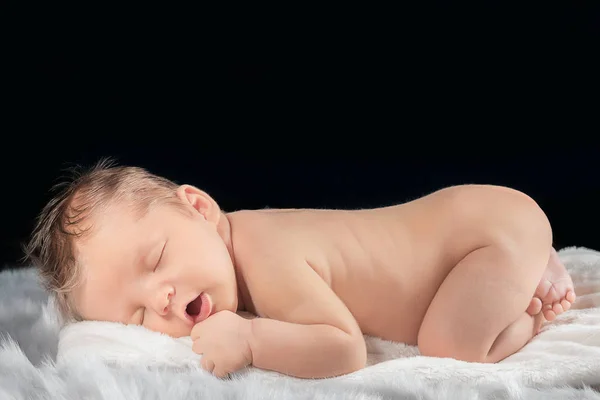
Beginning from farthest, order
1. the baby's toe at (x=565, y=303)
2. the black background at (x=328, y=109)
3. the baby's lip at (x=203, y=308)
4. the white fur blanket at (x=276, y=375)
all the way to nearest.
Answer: the black background at (x=328, y=109) < the baby's toe at (x=565, y=303) < the baby's lip at (x=203, y=308) < the white fur blanket at (x=276, y=375)

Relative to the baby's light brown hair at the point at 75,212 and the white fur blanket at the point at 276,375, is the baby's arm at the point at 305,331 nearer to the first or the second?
the white fur blanket at the point at 276,375

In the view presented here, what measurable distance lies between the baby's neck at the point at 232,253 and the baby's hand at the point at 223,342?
0.12m

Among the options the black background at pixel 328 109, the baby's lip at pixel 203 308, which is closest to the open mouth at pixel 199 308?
the baby's lip at pixel 203 308

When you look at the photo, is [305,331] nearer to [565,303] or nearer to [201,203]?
[201,203]

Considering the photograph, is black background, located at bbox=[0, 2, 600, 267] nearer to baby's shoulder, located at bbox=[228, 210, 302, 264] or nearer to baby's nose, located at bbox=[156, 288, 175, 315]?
baby's shoulder, located at bbox=[228, 210, 302, 264]

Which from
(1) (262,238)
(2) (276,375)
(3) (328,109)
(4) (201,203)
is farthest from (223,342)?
(3) (328,109)

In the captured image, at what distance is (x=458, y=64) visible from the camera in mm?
2379

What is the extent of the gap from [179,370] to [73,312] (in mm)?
306

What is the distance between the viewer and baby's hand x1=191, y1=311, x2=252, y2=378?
1.36 meters

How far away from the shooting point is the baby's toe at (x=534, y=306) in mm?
1534

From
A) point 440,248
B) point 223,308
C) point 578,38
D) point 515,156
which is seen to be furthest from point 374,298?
point 578,38

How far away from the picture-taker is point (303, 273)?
4.68 ft

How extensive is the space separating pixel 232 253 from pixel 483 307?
448 mm

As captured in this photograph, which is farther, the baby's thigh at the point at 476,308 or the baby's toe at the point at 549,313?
the baby's toe at the point at 549,313
